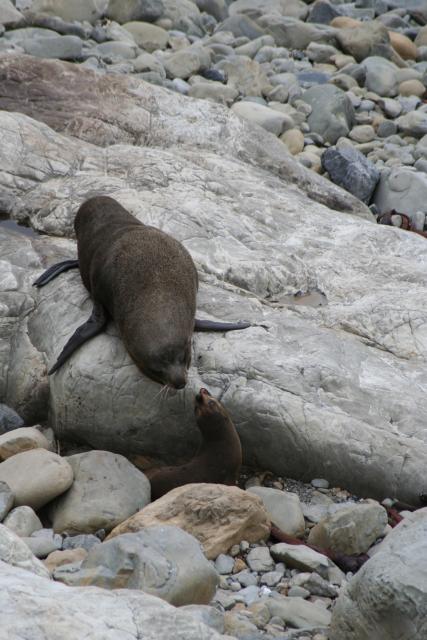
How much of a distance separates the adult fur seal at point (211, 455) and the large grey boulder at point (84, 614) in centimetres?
241

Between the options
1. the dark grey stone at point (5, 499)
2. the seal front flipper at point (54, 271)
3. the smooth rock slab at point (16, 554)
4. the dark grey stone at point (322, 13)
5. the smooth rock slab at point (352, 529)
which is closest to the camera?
the smooth rock slab at point (16, 554)

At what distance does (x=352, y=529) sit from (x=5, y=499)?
1.84 m

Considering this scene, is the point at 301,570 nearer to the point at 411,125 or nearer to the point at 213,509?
the point at 213,509

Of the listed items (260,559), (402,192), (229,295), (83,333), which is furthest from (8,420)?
(402,192)

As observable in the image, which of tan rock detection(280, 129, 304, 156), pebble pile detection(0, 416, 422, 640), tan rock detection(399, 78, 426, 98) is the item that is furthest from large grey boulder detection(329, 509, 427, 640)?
tan rock detection(399, 78, 426, 98)

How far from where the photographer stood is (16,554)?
3969mm

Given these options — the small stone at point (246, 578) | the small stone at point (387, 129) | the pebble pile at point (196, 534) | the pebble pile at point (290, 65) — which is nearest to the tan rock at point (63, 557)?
the pebble pile at point (196, 534)

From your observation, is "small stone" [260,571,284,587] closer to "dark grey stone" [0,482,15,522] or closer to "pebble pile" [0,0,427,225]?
"dark grey stone" [0,482,15,522]

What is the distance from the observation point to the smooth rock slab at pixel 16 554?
12.9 ft

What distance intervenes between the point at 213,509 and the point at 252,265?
2746mm

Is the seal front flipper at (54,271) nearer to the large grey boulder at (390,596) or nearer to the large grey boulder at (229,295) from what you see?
the large grey boulder at (229,295)

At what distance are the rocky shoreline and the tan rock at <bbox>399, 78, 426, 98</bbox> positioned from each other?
3.68 metres

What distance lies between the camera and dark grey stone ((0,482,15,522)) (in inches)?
→ 212

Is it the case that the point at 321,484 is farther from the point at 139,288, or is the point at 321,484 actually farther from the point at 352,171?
the point at 352,171
